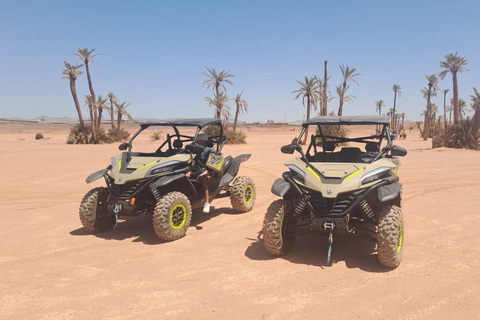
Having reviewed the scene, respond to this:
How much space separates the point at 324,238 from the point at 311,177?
1.63 m

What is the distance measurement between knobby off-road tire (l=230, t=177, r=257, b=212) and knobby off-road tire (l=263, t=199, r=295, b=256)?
266cm

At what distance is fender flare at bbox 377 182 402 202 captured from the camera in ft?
14.9

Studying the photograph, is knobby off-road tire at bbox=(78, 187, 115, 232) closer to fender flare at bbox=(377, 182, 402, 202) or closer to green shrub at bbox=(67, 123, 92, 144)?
fender flare at bbox=(377, 182, 402, 202)

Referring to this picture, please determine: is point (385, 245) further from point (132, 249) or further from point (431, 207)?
point (431, 207)

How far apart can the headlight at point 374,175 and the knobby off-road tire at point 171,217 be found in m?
2.86

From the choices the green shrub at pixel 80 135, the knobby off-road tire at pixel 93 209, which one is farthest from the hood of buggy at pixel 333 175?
the green shrub at pixel 80 135

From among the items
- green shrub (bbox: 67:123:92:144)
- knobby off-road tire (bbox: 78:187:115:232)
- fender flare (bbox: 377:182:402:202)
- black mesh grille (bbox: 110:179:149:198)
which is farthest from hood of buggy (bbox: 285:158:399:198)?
green shrub (bbox: 67:123:92:144)

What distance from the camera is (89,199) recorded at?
626 cm

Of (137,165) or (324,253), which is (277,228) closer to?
(324,253)

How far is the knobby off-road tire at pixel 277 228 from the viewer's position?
4.94 metres

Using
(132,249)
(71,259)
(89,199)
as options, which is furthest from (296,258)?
(89,199)

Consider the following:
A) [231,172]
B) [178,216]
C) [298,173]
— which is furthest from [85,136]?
[298,173]

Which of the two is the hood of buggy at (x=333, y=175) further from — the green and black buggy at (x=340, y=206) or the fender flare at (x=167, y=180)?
the fender flare at (x=167, y=180)

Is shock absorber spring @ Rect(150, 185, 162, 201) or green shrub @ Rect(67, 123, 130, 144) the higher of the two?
green shrub @ Rect(67, 123, 130, 144)
